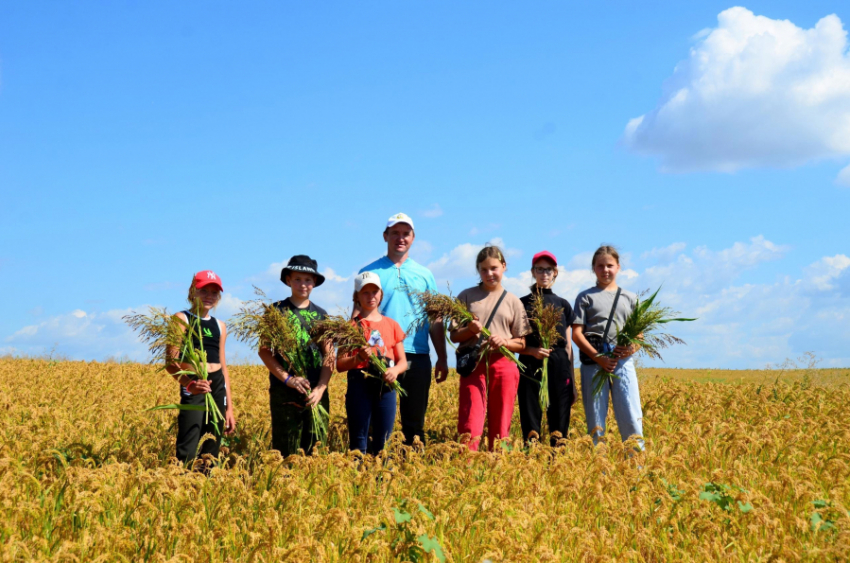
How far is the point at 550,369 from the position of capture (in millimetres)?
7750

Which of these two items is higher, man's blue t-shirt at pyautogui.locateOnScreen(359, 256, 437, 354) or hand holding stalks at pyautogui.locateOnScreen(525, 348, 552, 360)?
man's blue t-shirt at pyautogui.locateOnScreen(359, 256, 437, 354)

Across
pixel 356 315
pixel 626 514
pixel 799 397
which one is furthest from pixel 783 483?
pixel 799 397

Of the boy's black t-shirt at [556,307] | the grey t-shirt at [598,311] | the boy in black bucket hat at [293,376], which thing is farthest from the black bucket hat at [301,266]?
the grey t-shirt at [598,311]

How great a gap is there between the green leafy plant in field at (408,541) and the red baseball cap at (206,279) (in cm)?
339

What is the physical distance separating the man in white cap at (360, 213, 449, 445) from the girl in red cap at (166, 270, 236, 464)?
1.71m

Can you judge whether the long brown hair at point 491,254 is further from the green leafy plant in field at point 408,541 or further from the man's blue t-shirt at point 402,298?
the green leafy plant in field at point 408,541

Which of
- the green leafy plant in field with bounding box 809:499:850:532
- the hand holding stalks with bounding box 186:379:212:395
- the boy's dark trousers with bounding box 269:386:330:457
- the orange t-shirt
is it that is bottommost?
the green leafy plant in field with bounding box 809:499:850:532

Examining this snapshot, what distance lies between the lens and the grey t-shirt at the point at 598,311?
301 inches

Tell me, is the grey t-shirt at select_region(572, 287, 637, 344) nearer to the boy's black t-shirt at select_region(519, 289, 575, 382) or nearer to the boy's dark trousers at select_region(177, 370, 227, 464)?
the boy's black t-shirt at select_region(519, 289, 575, 382)

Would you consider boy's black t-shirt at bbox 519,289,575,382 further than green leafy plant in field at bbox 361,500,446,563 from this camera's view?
Yes

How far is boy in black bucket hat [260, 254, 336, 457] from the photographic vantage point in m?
6.85

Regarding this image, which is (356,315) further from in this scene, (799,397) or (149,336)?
(799,397)

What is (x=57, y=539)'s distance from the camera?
4723 millimetres

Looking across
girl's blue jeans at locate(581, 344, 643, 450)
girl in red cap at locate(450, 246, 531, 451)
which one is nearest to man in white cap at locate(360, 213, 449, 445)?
girl in red cap at locate(450, 246, 531, 451)
